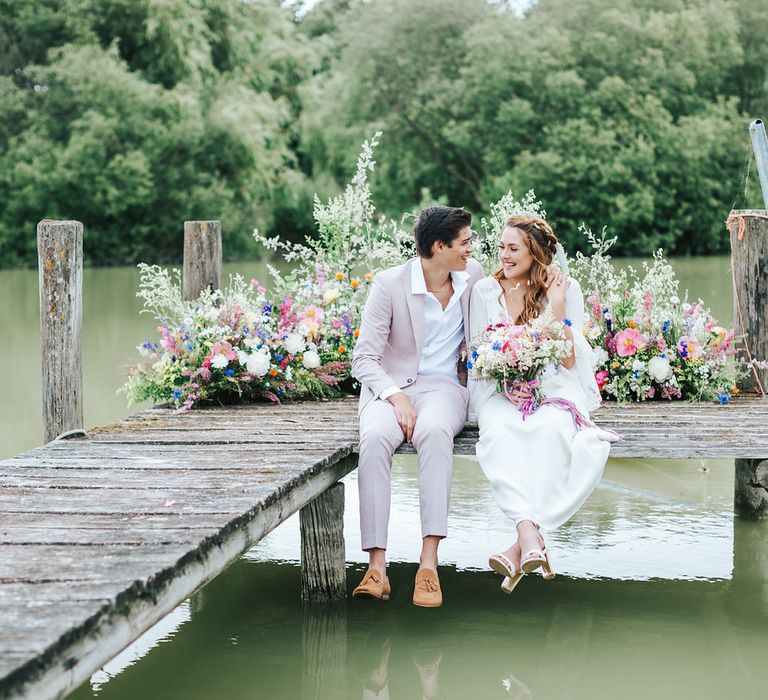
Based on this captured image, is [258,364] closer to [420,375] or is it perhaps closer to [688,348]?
[420,375]

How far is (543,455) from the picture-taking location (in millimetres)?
4898

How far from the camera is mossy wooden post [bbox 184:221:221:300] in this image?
7.27m

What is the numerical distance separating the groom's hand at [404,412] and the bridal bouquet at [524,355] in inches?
12.9

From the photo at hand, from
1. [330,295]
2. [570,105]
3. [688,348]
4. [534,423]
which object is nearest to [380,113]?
[570,105]

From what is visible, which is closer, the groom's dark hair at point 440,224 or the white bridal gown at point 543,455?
the white bridal gown at point 543,455

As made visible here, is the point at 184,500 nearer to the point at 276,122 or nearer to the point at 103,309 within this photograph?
the point at 103,309

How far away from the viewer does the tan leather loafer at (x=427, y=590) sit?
4781 mm

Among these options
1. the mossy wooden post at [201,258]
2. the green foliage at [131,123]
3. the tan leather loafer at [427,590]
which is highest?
the green foliage at [131,123]

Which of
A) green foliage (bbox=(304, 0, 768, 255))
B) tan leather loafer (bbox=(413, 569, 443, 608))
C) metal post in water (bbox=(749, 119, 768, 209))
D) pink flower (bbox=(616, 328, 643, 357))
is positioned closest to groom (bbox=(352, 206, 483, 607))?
tan leather loafer (bbox=(413, 569, 443, 608))

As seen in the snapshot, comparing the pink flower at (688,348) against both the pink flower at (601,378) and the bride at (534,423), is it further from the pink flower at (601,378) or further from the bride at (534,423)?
the bride at (534,423)

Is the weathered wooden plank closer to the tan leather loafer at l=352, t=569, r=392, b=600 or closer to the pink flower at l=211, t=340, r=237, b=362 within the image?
the tan leather loafer at l=352, t=569, r=392, b=600

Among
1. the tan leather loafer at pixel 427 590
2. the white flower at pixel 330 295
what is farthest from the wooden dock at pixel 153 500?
the white flower at pixel 330 295

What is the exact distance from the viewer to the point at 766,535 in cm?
654

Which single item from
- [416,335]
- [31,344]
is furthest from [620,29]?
[416,335]
